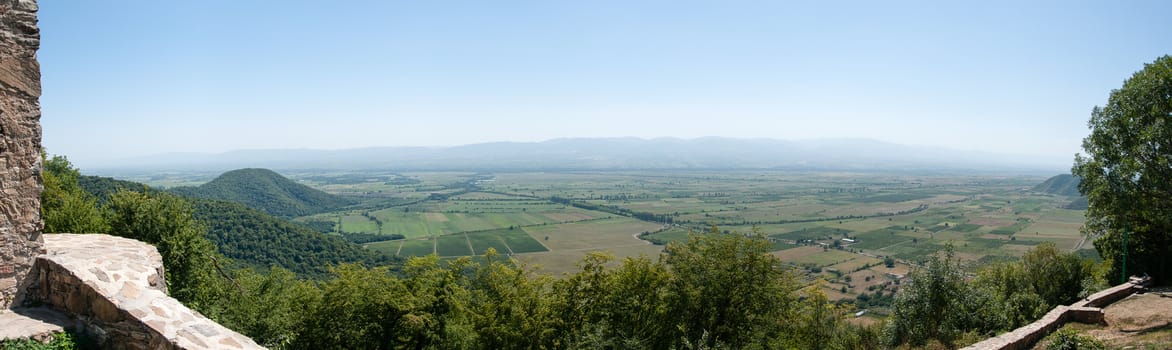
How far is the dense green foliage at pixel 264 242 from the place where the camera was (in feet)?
137

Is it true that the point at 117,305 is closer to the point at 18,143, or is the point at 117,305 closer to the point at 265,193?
the point at 18,143

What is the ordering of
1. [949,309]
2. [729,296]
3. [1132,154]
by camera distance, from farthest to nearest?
[949,309], [1132,154], [729,296]

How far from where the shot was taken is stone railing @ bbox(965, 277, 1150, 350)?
1344 centimetres

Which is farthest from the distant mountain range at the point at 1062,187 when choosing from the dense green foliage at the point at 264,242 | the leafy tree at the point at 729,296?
the dense green foliage at the point at 264,242

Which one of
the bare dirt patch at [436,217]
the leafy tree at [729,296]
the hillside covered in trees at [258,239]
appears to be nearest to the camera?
the leafy tree at [729,296]

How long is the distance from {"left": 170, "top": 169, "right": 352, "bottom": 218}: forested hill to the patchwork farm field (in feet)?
23.7

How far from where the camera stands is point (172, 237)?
17.0 metres

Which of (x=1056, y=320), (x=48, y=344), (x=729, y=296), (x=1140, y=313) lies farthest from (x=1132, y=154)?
(x=48, y=344)

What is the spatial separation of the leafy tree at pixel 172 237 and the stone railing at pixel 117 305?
8.52 m

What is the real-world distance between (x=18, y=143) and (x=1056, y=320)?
971 inches

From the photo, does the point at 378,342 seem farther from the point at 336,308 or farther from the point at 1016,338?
the point at 1016,338

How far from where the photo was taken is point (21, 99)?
8148 mm

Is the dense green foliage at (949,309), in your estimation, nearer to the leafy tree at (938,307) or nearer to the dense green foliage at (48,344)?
the leafy tree at (938,307)

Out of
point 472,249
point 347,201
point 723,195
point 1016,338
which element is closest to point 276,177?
point 347,201
